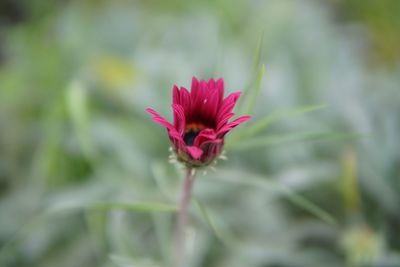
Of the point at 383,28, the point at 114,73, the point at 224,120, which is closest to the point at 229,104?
the point at 224,120

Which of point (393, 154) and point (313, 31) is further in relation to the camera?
point (313, 31)

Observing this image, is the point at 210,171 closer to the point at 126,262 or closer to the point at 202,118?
the point at 126,262

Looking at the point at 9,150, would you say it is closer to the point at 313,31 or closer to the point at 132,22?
the point at 132,22

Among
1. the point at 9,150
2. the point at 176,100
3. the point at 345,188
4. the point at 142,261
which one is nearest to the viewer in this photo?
the point at 176,100

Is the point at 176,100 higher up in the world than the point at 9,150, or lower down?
lower down

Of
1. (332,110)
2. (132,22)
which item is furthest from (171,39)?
(332,110)

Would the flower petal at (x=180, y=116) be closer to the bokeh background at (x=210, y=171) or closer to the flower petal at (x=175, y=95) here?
the flower petal at (x=175, y=95)
